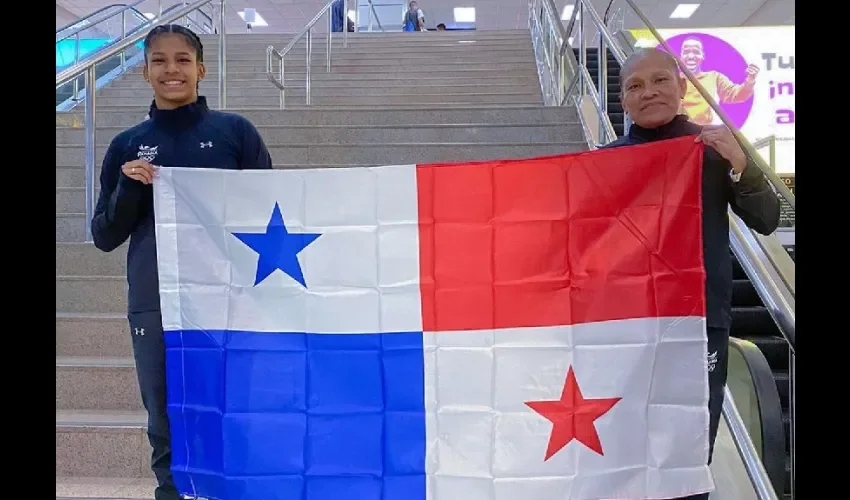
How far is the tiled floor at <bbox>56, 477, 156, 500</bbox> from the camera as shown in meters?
2.13

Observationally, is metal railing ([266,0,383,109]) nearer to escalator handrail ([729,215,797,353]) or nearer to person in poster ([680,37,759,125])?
person in poster ([680,37,759,125])

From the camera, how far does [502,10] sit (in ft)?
46.6

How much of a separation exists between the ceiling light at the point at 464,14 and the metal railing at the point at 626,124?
7023 mm

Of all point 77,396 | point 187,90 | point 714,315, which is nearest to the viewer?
point 714,315

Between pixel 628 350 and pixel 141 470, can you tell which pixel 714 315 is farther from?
pixel 141 470

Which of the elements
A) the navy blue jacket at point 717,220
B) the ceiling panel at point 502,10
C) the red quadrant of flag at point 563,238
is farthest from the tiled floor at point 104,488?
the ceiling panel at point 502,10

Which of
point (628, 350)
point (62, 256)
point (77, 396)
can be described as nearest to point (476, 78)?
point (62, 256)

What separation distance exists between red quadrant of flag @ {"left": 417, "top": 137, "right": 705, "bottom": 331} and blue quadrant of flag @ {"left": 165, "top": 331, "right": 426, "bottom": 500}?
19 cm

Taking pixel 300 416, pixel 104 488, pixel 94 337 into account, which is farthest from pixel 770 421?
pixel 94 337

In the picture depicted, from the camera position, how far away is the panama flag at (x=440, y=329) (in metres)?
1.56

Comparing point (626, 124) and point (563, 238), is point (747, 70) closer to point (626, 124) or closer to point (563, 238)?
point (626, 124)

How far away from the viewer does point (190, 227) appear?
1.71 m

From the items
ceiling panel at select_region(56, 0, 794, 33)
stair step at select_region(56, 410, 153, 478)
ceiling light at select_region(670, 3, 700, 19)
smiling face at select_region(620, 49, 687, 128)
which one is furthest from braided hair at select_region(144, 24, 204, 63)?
ceiling light at select_region(670, 3, 700, 19)

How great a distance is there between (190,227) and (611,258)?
40.3 inches
